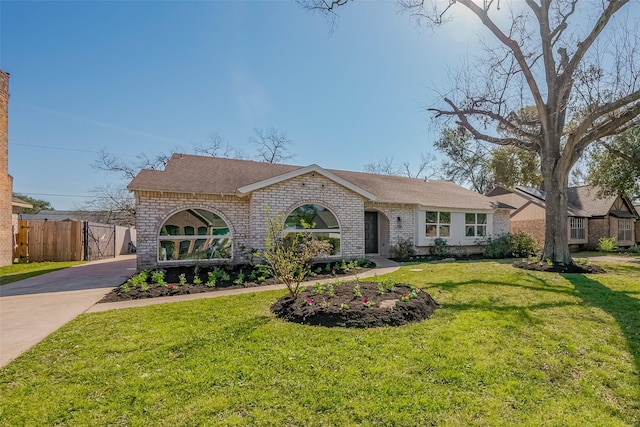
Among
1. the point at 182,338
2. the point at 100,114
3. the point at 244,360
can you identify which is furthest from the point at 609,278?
the point at 100,114

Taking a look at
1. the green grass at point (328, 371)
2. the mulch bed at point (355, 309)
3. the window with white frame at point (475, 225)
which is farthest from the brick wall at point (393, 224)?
the green grass at point (328, 371)

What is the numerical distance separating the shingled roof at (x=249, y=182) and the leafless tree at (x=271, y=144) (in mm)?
15165

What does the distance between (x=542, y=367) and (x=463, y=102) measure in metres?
13.0

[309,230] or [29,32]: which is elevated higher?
[29,32]

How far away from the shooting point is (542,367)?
3639 millimetres

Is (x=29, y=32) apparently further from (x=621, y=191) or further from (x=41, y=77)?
(x=621, y=191)

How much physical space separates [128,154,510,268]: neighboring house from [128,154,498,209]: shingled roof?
42 mm

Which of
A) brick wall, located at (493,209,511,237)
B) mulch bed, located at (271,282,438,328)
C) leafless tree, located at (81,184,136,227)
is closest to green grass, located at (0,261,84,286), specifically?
mulch bed, located at (271,282,438,328)

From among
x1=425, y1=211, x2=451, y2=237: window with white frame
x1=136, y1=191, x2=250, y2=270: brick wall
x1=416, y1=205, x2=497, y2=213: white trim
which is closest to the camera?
x1=136, y1=191, x2=250, y2=270: brick wall

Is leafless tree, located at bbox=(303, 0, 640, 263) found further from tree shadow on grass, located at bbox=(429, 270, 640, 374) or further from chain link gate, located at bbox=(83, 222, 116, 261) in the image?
chain link gate, located at bbox=(83, 222, 116, 261)

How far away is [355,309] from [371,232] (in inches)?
415

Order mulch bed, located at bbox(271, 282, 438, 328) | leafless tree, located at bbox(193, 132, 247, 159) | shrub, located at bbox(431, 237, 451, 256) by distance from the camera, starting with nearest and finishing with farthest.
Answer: mulch bed, located at bbox(271, 282, 438, 328), shrub, located at bbox(431, 237, 451, 256), leafless tree, located at bbox(193, 132, 247, 159)

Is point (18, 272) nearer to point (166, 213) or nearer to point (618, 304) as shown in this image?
point (166, 213)

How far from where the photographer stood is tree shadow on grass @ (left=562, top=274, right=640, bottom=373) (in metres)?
4.55
